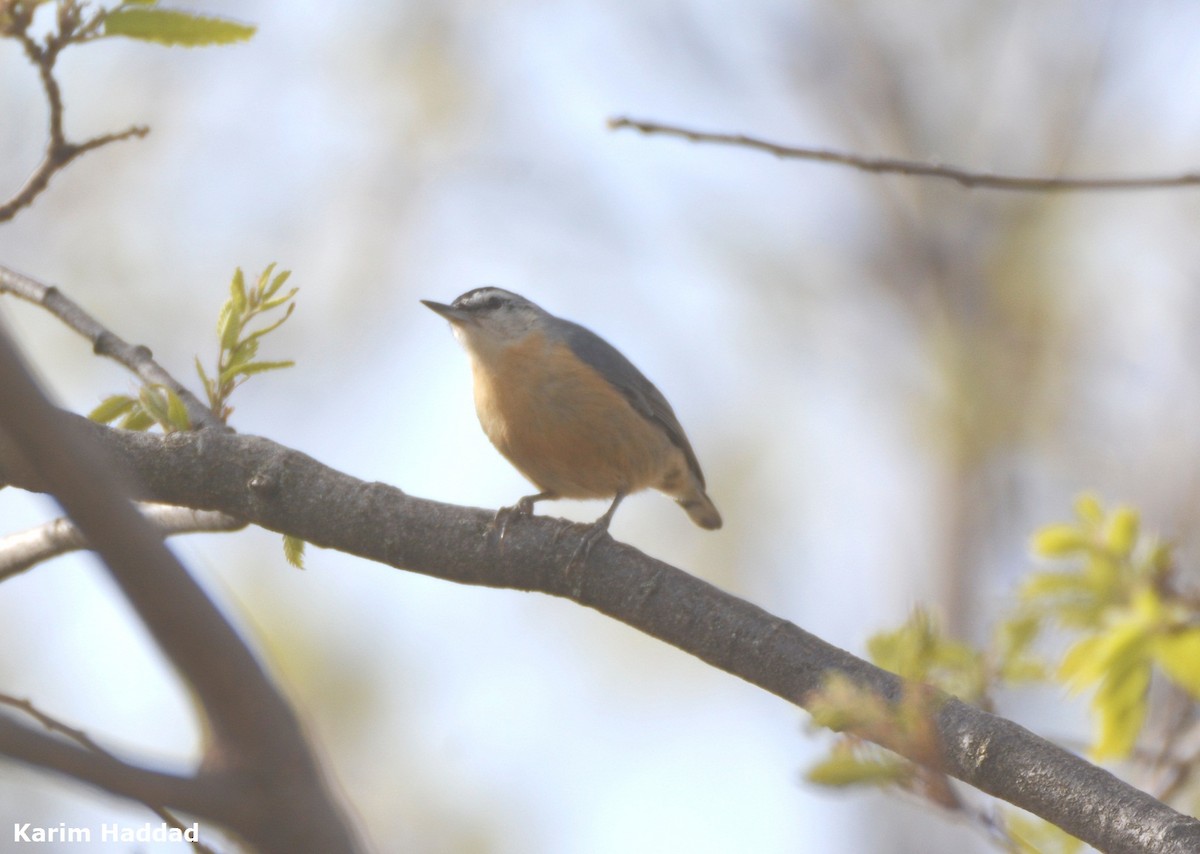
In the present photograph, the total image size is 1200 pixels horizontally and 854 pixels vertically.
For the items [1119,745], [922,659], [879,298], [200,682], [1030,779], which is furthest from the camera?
[879,298]

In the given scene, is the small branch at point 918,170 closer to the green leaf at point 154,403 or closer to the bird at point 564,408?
the green leaf at point 154,403

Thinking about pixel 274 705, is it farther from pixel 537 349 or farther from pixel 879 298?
pixel 879 298

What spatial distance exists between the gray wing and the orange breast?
0.39 feet

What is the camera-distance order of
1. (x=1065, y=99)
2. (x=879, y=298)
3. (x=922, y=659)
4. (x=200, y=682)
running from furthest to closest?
1. (x=879, y=298)
2. (x=1065, y=99)
3. (x=922, y=659)
4. (x=200, y=682)

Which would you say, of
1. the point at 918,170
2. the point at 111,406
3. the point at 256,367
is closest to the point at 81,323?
the point at 111,406

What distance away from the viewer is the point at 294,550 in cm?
314

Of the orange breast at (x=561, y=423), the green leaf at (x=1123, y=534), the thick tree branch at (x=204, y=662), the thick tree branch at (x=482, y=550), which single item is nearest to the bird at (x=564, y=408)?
the orange breast at (x=561, y=423)

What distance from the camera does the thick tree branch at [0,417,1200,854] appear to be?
2.79 m

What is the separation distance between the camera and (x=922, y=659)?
11.3 feet

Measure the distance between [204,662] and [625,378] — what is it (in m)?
4.84

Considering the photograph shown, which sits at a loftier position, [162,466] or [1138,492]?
[1138,492]

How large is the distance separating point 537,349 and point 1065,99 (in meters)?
8.83

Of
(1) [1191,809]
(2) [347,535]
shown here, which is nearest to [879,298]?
(1) [1191,809]

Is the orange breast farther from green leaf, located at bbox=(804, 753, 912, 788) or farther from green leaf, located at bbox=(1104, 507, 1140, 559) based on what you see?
green leaf, located at bbox=(804, 753, 912, 788)
